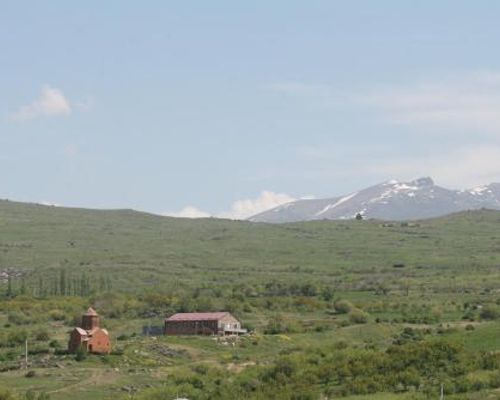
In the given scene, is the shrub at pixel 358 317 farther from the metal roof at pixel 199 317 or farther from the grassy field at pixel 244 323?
the metal roof at pixel 199 317

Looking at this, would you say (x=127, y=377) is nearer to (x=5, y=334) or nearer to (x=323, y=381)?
(x=323, y=381)

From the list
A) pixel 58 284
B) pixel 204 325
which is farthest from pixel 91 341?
pixel 58 284

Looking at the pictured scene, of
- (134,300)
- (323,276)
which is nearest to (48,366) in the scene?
(134,300)

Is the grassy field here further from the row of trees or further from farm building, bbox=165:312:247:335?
farm building, bbox=165:312:247:335

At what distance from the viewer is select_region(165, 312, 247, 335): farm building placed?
12600 cm

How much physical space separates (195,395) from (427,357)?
50.4 feet

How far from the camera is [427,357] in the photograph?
268ft

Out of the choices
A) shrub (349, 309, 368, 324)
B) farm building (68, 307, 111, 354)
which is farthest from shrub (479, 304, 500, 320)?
farm building (68, 307, 111, 354)

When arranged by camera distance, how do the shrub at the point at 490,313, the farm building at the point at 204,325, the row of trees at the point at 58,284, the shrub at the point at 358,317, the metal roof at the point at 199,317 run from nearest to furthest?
the farm building at the point at 204,325 → the shrub at the point at 490,313 → the metal roof at the point at 199,317 → the shrub at the point at 358,317 → the row of trees at the point at 58,284

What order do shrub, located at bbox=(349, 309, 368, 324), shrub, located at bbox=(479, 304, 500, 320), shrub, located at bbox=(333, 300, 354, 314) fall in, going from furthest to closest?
shrub, located at bbox=(333, 300, 354, 314)
shrub, located at bbox=(349, 309, 368, 324)
shrub, located at bbox=(479, 304, 500, 320)

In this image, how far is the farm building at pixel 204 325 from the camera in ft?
413

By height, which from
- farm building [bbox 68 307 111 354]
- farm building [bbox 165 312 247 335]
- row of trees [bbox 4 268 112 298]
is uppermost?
row of trees [bbox 4 268 112 298]

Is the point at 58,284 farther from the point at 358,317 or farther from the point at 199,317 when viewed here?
the point at 358,317

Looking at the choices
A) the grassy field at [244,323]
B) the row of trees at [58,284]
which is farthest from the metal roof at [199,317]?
A: the row of trees at [58,284]
